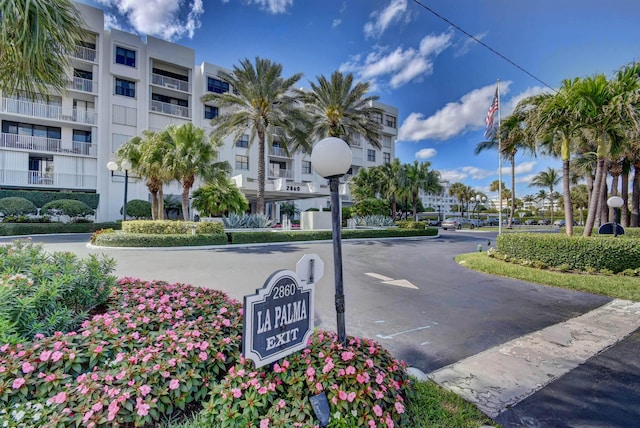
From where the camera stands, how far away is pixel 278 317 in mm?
2576

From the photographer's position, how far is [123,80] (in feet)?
89.6

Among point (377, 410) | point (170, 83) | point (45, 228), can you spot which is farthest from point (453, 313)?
point (170, 83)

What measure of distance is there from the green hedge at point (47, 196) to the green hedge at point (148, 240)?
1242cm

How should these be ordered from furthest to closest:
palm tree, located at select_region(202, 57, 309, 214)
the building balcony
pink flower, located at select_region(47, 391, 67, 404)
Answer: the building balcony
palm tree, located at select_region(202, 57, 309, 214)
pink flower, located at select_region(47, 391, 67, 404)

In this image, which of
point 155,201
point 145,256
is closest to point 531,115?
point 145,256

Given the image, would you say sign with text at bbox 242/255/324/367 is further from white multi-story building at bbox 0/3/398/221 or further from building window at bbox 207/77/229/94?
building window at bbox 207/77/229/94

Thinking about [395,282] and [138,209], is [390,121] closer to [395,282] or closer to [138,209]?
[138,209]

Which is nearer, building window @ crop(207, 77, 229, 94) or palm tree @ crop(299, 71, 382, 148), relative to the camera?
palm tree @ crop(299, 71, 382, 148)

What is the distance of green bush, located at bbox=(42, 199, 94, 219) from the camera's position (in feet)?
71.7

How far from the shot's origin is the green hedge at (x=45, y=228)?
1936 centimetres

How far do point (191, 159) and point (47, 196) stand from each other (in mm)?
14532

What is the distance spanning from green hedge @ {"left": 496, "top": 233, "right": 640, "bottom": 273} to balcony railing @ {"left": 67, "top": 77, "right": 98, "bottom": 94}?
108ft

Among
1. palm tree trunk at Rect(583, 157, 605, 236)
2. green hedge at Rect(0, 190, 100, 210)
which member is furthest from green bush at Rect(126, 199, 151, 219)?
palm tree trunk at Rect(583, 157, 605, 236)

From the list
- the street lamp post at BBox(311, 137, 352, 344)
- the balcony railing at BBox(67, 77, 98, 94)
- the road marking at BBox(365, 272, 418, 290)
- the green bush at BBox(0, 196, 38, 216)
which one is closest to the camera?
the street lamp post at BBox(311, 137, 352, 344)
